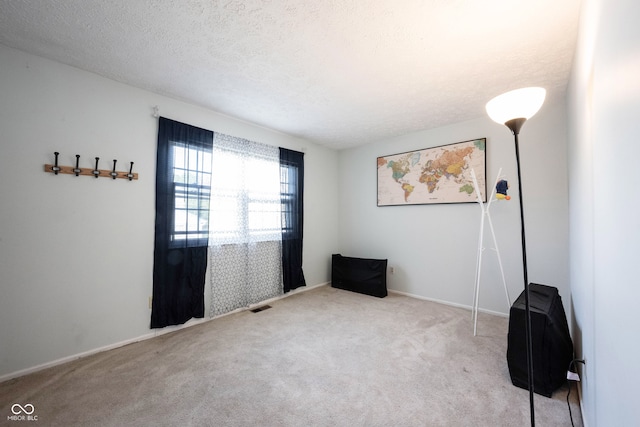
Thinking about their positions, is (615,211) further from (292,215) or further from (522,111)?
(292,215)

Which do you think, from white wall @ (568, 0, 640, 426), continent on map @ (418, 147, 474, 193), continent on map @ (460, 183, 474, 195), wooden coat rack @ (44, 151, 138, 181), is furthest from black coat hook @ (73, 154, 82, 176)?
continent on map @ (460, 183, 474, 195)

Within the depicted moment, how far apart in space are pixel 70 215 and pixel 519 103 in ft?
10.7

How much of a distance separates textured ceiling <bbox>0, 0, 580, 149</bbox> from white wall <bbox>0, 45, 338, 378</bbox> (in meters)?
0.23

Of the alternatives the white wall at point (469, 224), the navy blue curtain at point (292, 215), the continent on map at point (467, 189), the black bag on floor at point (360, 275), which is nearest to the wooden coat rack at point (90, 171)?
the navy blue curtain at point (292, 215)

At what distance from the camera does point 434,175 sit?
136 inches

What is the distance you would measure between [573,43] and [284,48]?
214 cm

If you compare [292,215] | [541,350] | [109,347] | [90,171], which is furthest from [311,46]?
[109,347]

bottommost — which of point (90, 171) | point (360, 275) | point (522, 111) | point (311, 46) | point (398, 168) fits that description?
point (360, 275)

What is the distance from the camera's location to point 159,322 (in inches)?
97.7

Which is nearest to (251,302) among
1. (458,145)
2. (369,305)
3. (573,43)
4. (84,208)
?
(369,305)

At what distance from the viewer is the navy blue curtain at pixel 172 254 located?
2502mm

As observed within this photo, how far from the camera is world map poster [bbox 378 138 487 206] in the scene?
3154 mm

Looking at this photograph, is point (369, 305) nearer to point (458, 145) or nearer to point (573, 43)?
point (458, 145)

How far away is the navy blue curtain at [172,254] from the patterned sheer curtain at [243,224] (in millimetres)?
194
